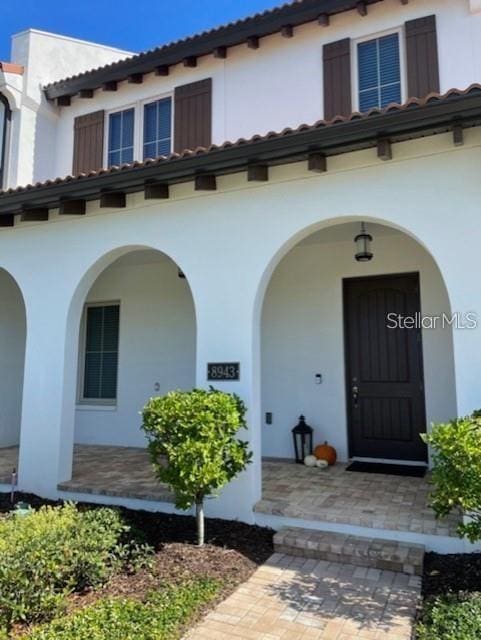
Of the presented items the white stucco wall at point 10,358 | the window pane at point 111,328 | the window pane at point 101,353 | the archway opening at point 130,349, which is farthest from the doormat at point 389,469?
the white stucco wall at point 10,358

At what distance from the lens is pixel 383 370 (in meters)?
7.73

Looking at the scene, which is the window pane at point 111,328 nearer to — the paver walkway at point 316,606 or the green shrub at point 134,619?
the paver walkway at point 316,606

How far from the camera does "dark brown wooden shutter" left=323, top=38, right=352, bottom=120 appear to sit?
778cm

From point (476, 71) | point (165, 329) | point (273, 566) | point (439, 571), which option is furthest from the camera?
point (165, 329)

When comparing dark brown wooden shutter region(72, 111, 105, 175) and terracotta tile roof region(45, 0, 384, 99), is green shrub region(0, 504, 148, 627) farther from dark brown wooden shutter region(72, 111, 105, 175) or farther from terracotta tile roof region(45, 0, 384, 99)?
terracotta tile roof region(45, 0, 384, 99)

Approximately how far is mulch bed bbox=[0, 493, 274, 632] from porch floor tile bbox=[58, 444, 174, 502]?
0.35m

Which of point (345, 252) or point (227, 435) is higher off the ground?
point (345, 252)

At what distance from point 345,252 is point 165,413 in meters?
4.75

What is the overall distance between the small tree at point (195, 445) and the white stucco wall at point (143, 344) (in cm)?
427

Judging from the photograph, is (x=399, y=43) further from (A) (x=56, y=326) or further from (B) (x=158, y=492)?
(B) (x=158, y=492)

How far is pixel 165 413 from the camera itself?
4.88 meters

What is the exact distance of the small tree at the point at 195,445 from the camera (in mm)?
4617

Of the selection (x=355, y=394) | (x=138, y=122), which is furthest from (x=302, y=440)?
(x=138, y=122)

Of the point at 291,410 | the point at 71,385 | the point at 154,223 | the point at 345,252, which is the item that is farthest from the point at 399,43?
the point at 71,385
